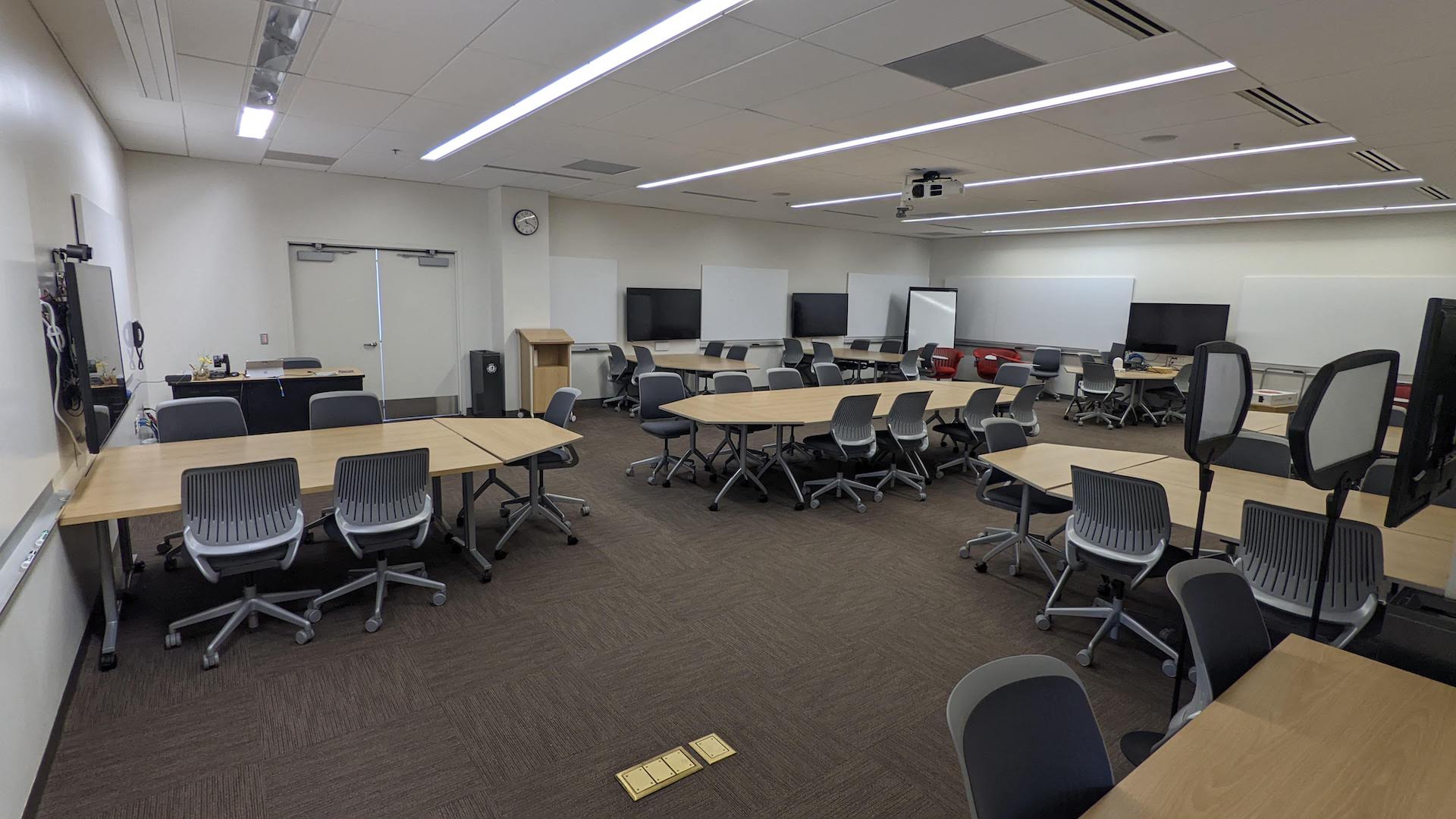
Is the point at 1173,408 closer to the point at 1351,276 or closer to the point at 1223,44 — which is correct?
the point at 1351,276

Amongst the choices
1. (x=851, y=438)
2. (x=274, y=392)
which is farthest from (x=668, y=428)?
(x=274, y=392)

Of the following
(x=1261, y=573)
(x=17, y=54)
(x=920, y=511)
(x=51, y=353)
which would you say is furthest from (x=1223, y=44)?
(x=51, y=353)

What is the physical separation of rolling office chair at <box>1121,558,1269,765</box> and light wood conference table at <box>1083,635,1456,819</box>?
60 mm

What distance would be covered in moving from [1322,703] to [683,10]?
3.27m

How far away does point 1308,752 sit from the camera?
4.78 ft

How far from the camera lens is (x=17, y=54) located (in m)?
2.85

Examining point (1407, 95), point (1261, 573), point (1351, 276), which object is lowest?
point (1261, 573)

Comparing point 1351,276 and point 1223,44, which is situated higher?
point 1223,44

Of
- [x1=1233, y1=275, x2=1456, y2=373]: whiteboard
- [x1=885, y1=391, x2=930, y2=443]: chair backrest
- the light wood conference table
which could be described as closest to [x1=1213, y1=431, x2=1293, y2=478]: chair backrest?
[x1=885, y1=391, x2=930, y2=443]: chair backrest

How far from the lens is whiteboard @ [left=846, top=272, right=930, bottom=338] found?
12961 millimetres

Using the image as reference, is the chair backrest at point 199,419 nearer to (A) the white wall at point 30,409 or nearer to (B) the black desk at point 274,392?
(A) the white wall at point 30,409

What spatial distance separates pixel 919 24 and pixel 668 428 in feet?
12.1

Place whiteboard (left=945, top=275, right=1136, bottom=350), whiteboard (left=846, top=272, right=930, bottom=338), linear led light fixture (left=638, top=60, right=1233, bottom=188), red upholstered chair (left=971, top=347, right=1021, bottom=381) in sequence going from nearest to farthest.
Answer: linear led light fixture (left=638, top=60, right=1233, bottom=188) → whiteboard (left=945, top=275, right=1136, bottom=350) → red upholstered chair (left=971, top=347, right=1021, bottom=381) → whiteboard (left=846, top=272, right=930, bottom=338)

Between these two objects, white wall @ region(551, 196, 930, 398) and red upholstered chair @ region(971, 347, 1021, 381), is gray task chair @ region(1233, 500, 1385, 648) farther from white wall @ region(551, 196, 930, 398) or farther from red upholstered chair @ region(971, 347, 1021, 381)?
red upholstered chair @ region(971, 347, 1021, 381)
